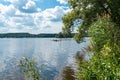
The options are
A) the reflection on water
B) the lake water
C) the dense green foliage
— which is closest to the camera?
the dense green foliage

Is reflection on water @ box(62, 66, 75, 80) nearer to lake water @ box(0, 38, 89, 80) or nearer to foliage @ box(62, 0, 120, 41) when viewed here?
lake water @ box(0, 38, 89, 80)

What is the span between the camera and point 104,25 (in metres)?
20.0

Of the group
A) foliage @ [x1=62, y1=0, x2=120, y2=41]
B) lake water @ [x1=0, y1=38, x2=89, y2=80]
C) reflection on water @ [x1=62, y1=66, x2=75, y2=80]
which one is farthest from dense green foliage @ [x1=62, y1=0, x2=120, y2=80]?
reflection on water @ [x1=62, y1=66, x2=75, y2=80]

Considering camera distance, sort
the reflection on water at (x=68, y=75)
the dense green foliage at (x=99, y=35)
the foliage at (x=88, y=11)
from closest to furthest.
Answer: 1. the dense green foliage at (x=99, y=35)
2. the reflection on water at (x=68, y=75)
3. the foliage at (x=88, y=11)

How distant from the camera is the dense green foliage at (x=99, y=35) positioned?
37.2 ft

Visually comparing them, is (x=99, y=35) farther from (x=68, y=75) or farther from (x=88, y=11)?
(x=88, y=11)

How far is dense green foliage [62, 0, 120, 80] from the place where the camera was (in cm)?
1133

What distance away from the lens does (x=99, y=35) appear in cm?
1986

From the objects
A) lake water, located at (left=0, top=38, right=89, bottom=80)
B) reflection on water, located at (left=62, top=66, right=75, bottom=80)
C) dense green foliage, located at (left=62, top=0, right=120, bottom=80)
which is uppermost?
dense green foliage, located at (left=62, top=0, right=120, bottom=80)

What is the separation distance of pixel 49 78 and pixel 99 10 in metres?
10.9

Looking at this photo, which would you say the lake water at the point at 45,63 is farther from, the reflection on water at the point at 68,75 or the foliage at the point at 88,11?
the foliage at the point at 88,11

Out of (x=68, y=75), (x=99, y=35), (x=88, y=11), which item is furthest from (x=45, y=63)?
(x=99, y=35)

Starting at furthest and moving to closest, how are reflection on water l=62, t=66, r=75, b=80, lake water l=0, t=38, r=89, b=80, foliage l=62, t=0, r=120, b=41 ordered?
foliage l=62, t=0, r=120, b=41
lake water l=0, t=38, r=89, b=80
reflection on water l=62, t=66, r=75, b=80

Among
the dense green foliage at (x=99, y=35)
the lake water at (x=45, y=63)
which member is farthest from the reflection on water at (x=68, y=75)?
the dense green foliage at (x=99, y=35)
